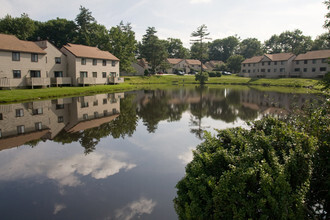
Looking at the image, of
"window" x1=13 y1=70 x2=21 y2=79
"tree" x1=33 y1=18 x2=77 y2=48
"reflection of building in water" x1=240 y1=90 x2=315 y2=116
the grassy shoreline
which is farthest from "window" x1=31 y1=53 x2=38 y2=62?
"tree" x1=33 y1=18 x2=77 y2=48

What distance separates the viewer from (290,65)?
84625mm

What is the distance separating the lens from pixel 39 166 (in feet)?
34.6

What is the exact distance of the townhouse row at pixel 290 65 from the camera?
76188 millimetres

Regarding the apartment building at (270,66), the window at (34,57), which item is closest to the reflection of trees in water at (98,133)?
the window at (34,57)

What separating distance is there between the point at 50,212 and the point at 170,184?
4.26 meters

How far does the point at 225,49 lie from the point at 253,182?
156 meters

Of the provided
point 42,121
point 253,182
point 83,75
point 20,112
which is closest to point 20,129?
point 42,121

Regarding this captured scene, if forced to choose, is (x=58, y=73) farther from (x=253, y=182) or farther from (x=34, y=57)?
(x=253, y=182)

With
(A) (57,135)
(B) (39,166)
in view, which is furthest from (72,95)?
(B) (39,166)

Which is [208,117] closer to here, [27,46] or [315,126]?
[315,126]

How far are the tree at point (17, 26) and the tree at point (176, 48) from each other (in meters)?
73.9

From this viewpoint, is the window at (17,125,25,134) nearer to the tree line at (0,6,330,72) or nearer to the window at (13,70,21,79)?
the window at (13,70,21,79)

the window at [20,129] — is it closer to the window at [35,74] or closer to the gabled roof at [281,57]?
the window at [35,74]

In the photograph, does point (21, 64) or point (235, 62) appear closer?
point (21, 64)
